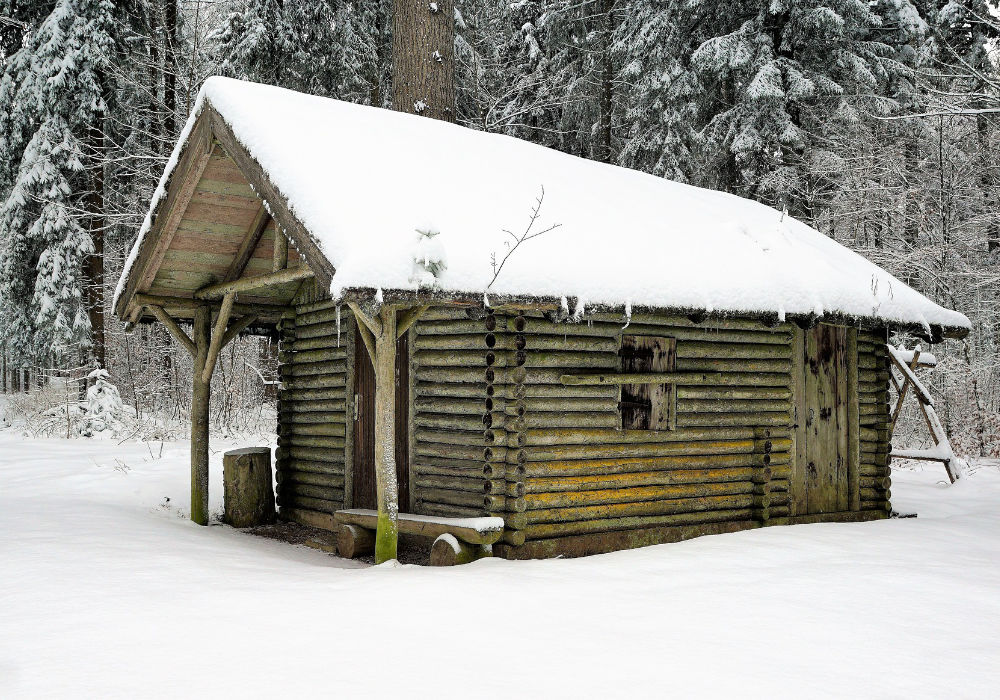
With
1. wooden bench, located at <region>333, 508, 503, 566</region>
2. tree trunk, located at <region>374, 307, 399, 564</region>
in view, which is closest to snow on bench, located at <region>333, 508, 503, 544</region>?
wooden bench, located at <region>333, 508, 503, 566</region>

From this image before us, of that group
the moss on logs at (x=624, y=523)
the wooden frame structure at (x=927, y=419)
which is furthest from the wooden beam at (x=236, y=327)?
the wooden frame structure at (x=927, y=419)

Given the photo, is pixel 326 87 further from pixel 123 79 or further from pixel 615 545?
pixel 615 545

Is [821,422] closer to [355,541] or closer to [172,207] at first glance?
[355,541]

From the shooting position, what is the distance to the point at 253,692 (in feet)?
15.8

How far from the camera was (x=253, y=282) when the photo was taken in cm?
1029

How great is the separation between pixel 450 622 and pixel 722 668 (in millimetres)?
1881

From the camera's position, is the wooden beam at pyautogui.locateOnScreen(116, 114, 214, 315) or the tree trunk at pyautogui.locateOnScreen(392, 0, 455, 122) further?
the tree trunk at pyautogui.locateOnScreen(392, 0, 455, 122)

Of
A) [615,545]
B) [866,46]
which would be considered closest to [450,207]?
[615,545]

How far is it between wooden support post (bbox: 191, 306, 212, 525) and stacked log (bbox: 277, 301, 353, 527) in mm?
1228

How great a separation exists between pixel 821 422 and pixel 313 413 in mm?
6951

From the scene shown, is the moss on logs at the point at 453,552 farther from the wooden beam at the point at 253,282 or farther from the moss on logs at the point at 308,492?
the moss on logs at the point at 308,492

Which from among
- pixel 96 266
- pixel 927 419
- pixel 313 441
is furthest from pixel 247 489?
pixel 96 266

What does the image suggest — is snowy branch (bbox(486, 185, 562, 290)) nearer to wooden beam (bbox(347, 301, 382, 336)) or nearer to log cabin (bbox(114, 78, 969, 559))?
log cabin (bbox(114, 78, 969, 559))

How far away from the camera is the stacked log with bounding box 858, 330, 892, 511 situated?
12484 mm
